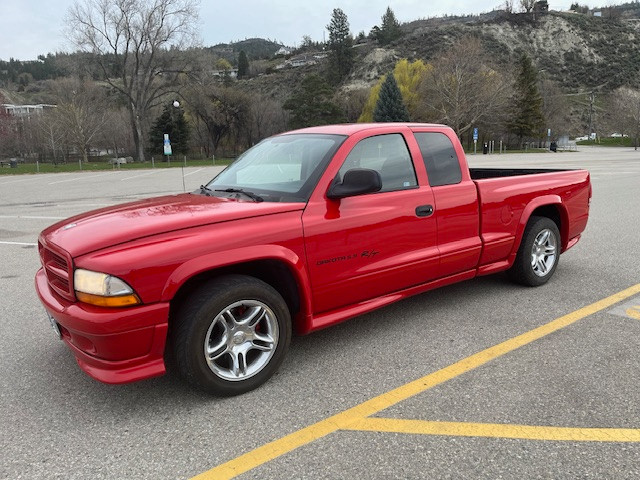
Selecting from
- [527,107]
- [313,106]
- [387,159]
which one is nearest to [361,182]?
[387,159]

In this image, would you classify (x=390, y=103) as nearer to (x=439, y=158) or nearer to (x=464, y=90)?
(x=464, y=90)

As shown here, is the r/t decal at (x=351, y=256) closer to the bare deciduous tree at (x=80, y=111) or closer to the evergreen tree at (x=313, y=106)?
the bare deciduous tree at (x=80, y=111)

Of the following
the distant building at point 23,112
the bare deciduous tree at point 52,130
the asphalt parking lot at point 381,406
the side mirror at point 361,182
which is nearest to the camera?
the asphalt parking lot at point 381,406

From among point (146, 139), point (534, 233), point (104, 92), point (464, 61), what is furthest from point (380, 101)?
point (534, 233)

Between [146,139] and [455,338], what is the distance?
191ft

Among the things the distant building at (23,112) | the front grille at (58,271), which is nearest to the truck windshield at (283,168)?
the front grille at (58,271)

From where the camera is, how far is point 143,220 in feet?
9.73

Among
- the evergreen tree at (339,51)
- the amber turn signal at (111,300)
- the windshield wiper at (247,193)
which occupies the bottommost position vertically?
the amber turn signal at (111,300)

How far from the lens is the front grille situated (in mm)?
2744

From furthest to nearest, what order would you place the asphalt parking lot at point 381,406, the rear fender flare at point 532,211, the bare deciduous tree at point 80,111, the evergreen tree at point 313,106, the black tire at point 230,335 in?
the evergreen tree at point 313,106, the bare deciduous tree at point 80,111, the rear fender flare at point 532,211, the black tire at point 230,335, the asphalt parking lot at point 381,406

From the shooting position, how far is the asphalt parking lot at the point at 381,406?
2.39m

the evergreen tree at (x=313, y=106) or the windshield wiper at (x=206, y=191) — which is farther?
the evergreen tree at (x=313, y=106)

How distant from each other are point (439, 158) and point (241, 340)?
234cm

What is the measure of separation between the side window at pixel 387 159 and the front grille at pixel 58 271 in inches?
78.6
